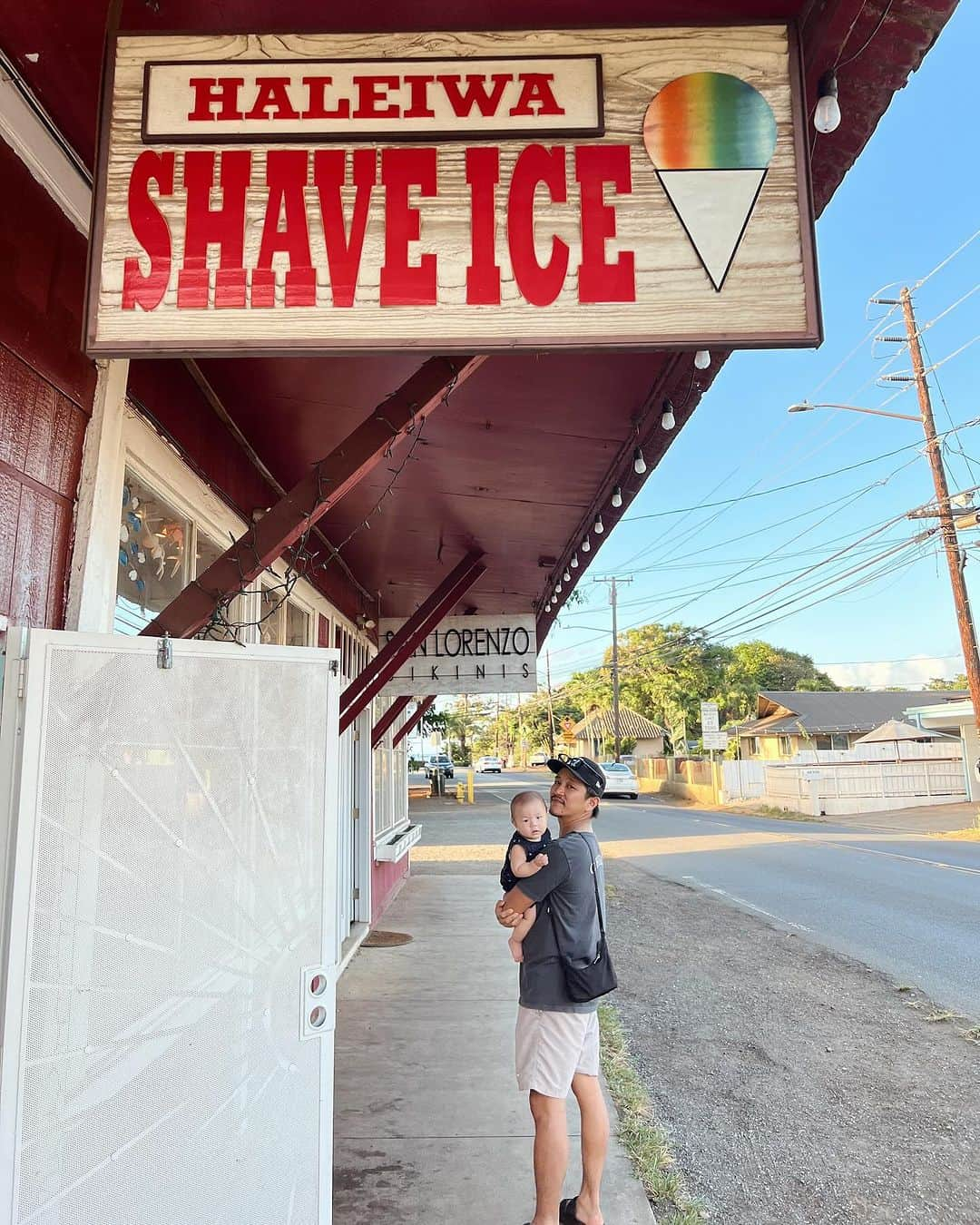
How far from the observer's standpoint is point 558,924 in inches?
127

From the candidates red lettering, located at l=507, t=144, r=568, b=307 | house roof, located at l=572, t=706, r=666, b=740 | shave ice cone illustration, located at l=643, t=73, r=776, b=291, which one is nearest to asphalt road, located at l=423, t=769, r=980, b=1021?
shave ice cone illustration, located at l=643, t=73, r=776, b=291

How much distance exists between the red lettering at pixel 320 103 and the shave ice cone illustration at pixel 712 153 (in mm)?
692

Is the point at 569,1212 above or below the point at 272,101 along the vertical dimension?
below

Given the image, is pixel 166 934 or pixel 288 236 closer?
pixel 288 236

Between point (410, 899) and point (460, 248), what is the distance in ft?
30.1

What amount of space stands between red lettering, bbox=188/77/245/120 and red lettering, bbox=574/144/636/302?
0.79 metres

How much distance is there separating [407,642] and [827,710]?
40962mm

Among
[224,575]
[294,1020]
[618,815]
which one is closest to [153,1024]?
[294,1020]

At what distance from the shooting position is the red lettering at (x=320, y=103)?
1990 mm

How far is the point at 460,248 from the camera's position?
1926 millimetres

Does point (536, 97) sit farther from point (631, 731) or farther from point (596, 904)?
point (631, 731)

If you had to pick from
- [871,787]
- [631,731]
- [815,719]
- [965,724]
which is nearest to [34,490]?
[871,787]

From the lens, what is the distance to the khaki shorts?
310cm

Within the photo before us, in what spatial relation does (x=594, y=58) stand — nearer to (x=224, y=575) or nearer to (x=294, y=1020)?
(x=224, y=575)
